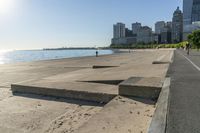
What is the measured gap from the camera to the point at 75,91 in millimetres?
8055

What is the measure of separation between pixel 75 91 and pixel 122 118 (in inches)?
121

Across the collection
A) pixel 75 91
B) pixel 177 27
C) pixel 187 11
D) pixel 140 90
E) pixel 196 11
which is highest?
pixel 187 11

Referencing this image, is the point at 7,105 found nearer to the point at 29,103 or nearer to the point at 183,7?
the point at 29,103

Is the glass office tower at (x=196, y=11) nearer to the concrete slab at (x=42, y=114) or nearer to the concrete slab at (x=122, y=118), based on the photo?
the concrete slab at (x=42, y=114)

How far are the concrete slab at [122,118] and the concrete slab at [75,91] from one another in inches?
32.3

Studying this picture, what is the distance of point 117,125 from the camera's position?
16.1ft

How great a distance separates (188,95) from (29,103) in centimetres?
501

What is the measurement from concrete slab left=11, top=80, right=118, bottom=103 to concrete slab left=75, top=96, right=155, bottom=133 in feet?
2.69

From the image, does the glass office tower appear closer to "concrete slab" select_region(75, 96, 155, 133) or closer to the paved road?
the paved road

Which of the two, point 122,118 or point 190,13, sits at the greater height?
point 190,13

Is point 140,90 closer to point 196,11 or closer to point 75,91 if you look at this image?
point 75,91

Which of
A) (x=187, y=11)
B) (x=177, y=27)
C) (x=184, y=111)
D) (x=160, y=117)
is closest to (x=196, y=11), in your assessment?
(x=187, y=11)

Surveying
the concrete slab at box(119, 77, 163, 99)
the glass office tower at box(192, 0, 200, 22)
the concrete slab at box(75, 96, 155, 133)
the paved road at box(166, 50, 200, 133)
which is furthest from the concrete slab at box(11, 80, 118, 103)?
the glass office tower at box(192, 0, 200, 22)

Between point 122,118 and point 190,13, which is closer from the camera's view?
point 122,118
